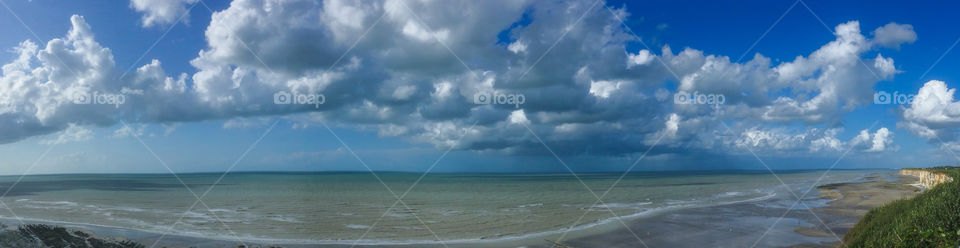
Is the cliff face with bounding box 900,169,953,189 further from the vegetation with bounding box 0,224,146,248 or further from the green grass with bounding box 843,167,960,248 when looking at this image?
the vegetation with bounding box 0,224,146,248

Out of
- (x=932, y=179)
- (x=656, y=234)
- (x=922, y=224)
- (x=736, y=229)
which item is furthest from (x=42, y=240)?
(x=932, y=179)

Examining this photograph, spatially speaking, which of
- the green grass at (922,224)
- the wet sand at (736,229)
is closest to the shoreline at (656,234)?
the wet sand at (736,229)

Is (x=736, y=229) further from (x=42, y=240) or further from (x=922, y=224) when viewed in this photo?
(x=42, y=240)

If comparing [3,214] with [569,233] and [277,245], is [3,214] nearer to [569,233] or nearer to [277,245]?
[277,245]

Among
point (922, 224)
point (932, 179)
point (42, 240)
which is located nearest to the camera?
point (922, 224)

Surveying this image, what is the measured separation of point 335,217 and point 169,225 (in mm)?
8416

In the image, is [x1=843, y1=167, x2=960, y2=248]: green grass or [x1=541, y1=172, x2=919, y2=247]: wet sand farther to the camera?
[x1=541, y1=172, x2=919, y2=247]: wet sand

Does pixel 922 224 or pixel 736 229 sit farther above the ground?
pixel 922 224

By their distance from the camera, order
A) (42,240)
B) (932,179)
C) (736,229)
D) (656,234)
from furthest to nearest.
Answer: (932,179) → (736,229) → (656,234) → (42,240)

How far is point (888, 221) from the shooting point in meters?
13.4

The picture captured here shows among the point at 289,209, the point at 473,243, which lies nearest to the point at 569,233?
the point at 473,243

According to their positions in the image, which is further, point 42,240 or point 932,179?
point 932,179

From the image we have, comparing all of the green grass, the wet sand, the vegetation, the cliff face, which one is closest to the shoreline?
the wet sand

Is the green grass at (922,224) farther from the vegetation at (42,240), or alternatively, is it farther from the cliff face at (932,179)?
the vegetation at (42,240)
